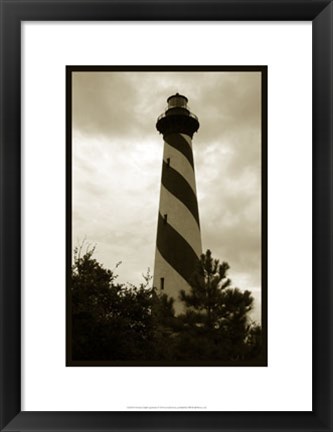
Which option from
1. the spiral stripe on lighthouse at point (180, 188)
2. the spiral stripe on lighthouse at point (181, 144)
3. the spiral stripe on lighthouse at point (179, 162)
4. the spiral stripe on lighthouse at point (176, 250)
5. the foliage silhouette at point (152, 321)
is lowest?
the foliage silhouette at point (152, 321)

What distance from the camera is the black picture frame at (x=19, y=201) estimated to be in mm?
A: 1156

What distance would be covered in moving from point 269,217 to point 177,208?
0.46 meters

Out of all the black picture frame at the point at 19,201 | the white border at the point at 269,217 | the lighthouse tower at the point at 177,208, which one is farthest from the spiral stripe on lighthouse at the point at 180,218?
the black picture frame at the point at 19,201

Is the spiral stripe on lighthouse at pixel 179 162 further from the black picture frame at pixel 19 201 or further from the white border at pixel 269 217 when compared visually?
the black picture frame at pixel 19 201

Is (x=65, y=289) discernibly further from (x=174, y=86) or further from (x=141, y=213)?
(x=174, y=86)

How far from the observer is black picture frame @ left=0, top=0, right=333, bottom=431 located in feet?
3.79

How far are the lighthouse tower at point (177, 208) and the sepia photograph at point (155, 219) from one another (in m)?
0.01

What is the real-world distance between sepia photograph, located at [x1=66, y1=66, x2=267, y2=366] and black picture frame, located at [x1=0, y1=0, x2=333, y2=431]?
0.15 m

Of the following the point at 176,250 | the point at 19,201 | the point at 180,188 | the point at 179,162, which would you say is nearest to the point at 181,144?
the point at 179,162

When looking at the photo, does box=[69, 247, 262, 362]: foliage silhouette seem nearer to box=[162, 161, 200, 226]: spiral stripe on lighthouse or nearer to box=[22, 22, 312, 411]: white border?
box=[22, 22, 312, 411]: white border

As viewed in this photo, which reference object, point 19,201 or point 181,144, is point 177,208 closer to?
point 181,144

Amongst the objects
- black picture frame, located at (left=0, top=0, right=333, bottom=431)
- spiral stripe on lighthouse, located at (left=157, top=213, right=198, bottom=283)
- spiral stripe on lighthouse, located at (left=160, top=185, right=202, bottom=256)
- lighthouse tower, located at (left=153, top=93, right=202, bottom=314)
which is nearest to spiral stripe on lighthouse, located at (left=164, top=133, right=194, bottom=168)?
→ lighthouse tower, located at (left=153, top=93, right=202, bottom=314)

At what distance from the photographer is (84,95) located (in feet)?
4.09

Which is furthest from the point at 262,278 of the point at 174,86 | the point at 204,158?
the point at 174,86
